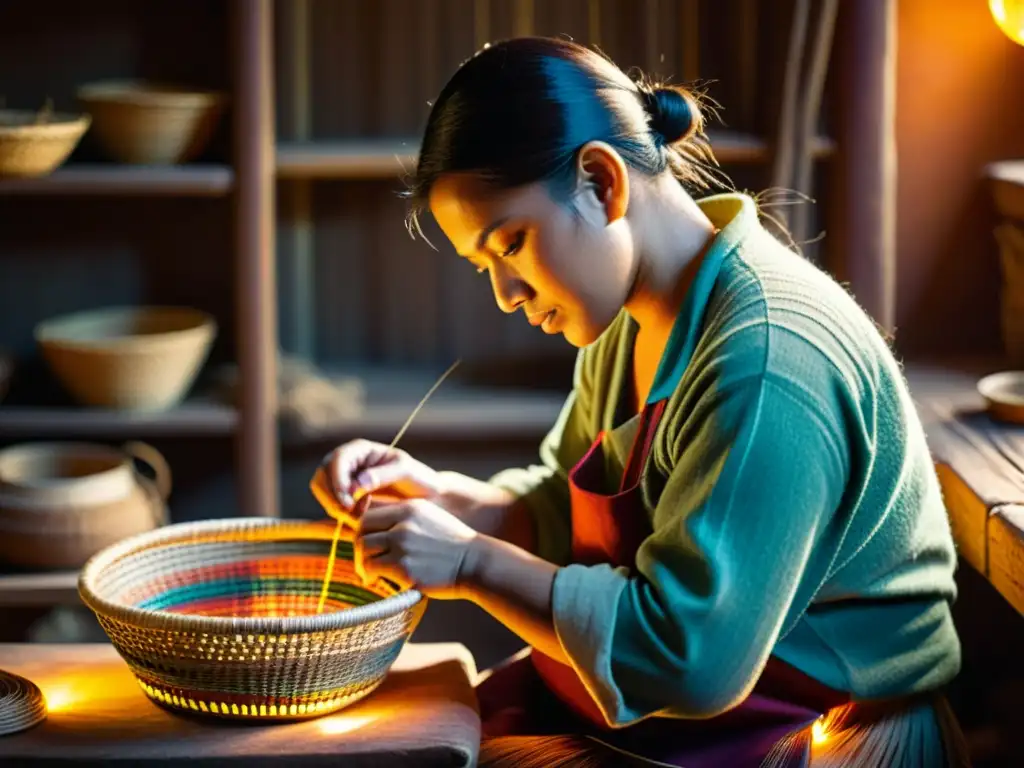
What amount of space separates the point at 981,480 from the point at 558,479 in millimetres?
527

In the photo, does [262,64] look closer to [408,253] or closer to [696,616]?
[408,253]

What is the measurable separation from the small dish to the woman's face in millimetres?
868

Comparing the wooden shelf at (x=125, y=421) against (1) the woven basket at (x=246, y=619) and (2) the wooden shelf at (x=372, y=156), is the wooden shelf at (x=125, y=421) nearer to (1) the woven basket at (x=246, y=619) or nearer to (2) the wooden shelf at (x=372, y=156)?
(2) the wooden shelf at (x=372, y=156)

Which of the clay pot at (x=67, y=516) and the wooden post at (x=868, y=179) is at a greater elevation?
the wooden post at (x=868, y=179)

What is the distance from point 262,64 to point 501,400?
2.53 ft

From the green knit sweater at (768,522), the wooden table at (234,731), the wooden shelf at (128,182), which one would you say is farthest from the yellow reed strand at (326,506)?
the wooden shelf at (128,182)

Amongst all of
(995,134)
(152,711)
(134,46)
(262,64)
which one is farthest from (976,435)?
(134,46)

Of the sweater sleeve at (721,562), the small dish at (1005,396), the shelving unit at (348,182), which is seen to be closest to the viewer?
the sweater sleeve at (721,562)

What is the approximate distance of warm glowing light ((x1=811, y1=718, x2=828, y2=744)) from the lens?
1520 mm

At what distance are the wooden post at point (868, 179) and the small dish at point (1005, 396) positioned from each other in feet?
1.17

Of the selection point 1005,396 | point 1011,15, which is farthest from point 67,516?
point 1011,15

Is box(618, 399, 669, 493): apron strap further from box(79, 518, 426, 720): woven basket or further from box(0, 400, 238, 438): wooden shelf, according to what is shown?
box(0, 400, 238, 438): wooden shelf

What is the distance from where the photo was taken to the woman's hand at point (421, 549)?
1469 millimetres

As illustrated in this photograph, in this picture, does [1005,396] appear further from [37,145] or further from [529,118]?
[37,145]
